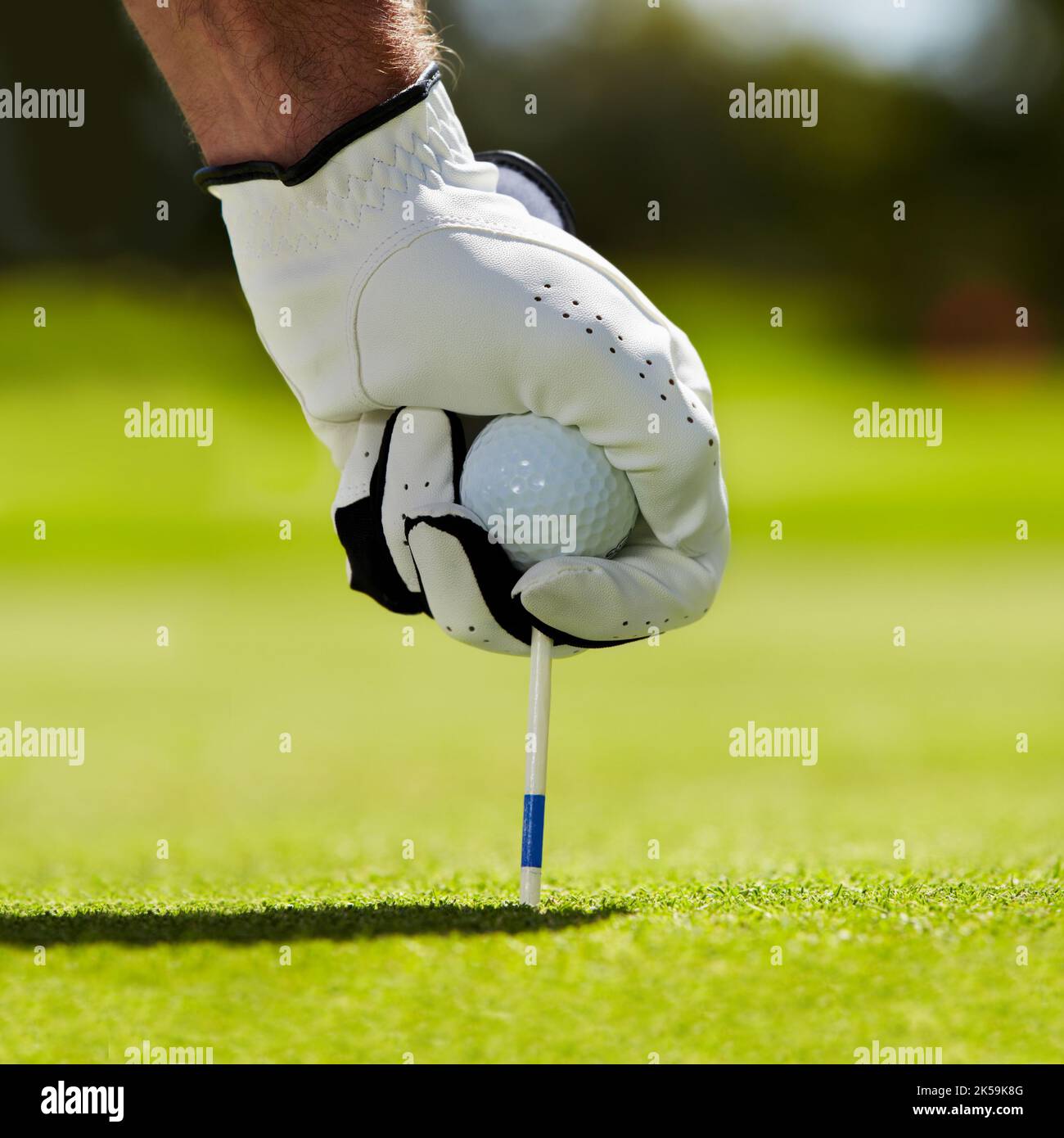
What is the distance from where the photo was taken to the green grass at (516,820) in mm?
1625

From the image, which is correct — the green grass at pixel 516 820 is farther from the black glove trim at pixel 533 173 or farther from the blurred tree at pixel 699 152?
the blurred tree at pixel 699 152

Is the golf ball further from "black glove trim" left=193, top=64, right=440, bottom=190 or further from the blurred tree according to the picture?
the blurred tree

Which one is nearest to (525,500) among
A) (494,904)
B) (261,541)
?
(494,904)

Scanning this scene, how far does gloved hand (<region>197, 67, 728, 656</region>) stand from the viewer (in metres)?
2.05

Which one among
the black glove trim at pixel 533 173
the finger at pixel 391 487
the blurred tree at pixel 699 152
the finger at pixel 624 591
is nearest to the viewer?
the finger at pixel 624 591

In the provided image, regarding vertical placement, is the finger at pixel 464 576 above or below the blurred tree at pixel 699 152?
below

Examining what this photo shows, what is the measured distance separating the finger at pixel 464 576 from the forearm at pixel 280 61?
0.63 m

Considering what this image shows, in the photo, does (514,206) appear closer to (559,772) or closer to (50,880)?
(50,880)

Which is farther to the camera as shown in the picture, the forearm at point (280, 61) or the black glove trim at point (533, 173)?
the black glove trim at point (533, 173)

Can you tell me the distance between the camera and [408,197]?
2105mm

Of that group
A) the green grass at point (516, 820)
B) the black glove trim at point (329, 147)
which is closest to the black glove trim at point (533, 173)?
the black glove trim at point (329, 147)

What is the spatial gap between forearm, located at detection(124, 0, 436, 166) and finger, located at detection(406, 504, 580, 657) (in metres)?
0.63

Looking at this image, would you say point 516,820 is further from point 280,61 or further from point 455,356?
point 280,61

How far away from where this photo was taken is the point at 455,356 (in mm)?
2055
